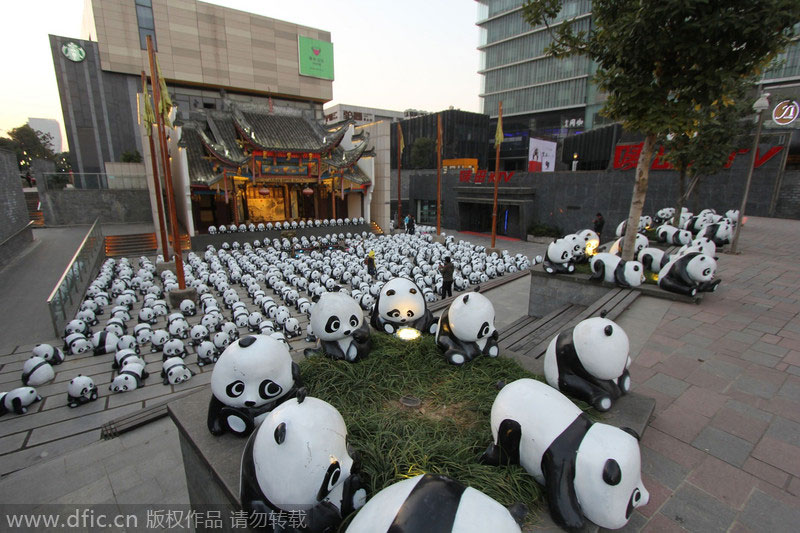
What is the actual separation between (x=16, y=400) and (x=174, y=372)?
2.27 metres

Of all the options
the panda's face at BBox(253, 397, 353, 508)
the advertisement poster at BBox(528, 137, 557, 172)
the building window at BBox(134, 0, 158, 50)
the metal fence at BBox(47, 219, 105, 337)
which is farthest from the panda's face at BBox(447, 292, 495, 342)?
the building window at BBox(134, 0, 158, 50)

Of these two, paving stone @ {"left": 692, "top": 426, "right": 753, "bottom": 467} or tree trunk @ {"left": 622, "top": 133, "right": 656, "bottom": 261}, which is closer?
paving stone @ {"left": 692, "top": 426, "right": 753, "bottom": 467}

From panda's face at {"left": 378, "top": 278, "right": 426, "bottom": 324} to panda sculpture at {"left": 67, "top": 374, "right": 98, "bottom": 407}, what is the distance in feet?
Answer: 17.5

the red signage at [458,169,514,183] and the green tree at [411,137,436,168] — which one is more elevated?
the green tree at [411,137,436,168]

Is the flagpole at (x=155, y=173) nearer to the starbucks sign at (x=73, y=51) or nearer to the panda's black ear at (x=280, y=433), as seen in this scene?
the panda's black ear at (x=280, y=433)

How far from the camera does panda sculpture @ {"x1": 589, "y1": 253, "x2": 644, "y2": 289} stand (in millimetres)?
7656

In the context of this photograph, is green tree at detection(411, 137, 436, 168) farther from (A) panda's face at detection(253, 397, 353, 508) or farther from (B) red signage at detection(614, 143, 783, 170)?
(A) panda's face at detection(253, 397, 353, 508)

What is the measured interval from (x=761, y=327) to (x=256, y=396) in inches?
305

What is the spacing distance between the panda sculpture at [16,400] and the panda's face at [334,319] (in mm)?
5627

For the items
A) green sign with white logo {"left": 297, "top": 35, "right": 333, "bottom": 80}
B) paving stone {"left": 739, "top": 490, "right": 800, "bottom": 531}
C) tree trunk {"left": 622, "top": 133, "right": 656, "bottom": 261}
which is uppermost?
green sign with white logo {"left": 297, "top": 35, "right": 333, "bottom": 80}

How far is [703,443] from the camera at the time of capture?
3516 mm

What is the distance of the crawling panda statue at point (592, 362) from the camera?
3398 millimetres

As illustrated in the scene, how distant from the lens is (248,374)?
3143 millimetres

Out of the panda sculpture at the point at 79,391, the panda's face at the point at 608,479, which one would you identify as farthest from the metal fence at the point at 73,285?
the panda's face at the point at 608,479
